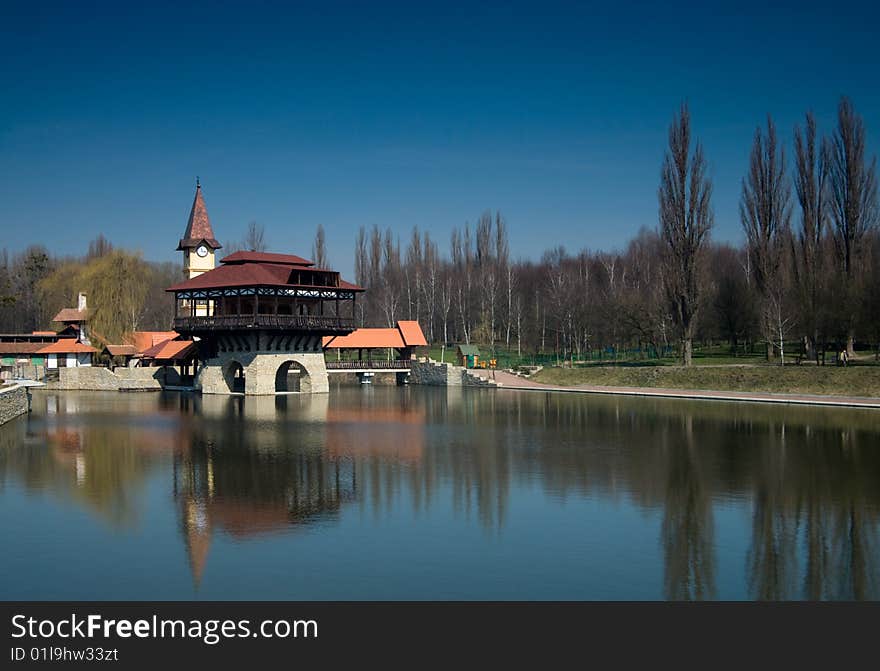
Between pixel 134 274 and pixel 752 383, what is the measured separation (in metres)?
39.2

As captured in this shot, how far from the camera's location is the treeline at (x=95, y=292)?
5603 cm

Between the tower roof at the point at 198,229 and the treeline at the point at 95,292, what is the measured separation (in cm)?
372

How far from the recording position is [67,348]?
2259 inches

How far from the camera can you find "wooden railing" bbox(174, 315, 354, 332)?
41.6 meters

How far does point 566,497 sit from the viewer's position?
16.2m

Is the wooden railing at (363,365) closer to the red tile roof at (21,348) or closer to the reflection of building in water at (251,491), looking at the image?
the red tile roof at (21,348)

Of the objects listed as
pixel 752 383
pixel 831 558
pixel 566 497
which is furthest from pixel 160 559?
pixel 752 383

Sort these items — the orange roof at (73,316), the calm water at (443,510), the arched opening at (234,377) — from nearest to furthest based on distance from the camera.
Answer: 1. the calm water at (443,510)
2. the arched opening at (234,377)
3. the orange roof at (73,316)

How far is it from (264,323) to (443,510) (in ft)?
91.6

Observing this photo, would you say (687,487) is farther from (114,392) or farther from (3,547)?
(114,392)

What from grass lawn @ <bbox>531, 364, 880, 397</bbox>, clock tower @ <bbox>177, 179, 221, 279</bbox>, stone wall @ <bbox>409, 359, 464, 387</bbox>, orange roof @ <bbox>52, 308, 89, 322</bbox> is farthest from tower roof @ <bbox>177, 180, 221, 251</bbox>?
grass lawn @ <bbox>531, 364, 880, 397</bbox>

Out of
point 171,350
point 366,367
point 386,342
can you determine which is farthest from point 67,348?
point 386,342

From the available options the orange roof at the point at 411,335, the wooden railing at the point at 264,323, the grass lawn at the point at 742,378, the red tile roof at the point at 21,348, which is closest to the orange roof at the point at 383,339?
the orange roof at the point at 411,335

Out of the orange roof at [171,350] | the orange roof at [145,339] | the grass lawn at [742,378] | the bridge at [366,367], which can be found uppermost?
the orange roof at [145,339]
